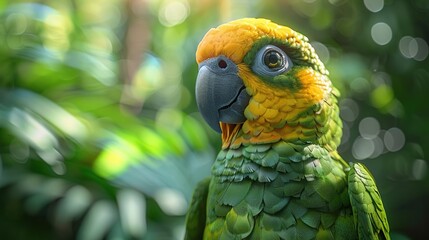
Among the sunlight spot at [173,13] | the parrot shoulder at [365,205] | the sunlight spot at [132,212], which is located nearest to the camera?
the parrot shoulder at [365,205]

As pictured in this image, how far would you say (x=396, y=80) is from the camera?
180 cm

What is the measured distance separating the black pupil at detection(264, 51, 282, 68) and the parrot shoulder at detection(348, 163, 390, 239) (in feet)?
0.69

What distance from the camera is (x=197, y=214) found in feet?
3.05

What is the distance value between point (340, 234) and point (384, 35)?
1.28 meters

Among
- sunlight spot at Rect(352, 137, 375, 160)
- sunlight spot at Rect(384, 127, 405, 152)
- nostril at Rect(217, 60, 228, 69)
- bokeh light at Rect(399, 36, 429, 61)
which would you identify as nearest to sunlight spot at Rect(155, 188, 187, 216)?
sunlight spot at Rect(352, 137, 375, 160)

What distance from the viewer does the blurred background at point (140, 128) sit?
6.06ft

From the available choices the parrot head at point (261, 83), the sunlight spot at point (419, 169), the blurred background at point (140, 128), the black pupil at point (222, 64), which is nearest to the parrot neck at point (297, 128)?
the parrot head at point (261, 83)

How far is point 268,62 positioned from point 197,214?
32 centimetres

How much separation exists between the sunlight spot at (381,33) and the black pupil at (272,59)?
1176 mm

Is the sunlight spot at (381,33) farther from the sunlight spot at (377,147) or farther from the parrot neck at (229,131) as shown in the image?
the parrot neck at (229,131)

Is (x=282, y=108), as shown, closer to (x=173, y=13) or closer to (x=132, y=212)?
(x=132, y=212)

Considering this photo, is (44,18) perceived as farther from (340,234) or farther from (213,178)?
(340,234)

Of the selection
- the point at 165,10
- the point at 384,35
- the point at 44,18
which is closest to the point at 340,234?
the point at 384,35

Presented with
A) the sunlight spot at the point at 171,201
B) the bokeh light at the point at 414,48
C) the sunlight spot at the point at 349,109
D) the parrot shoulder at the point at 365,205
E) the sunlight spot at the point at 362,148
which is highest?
the bokeh light at the point at 414,48
